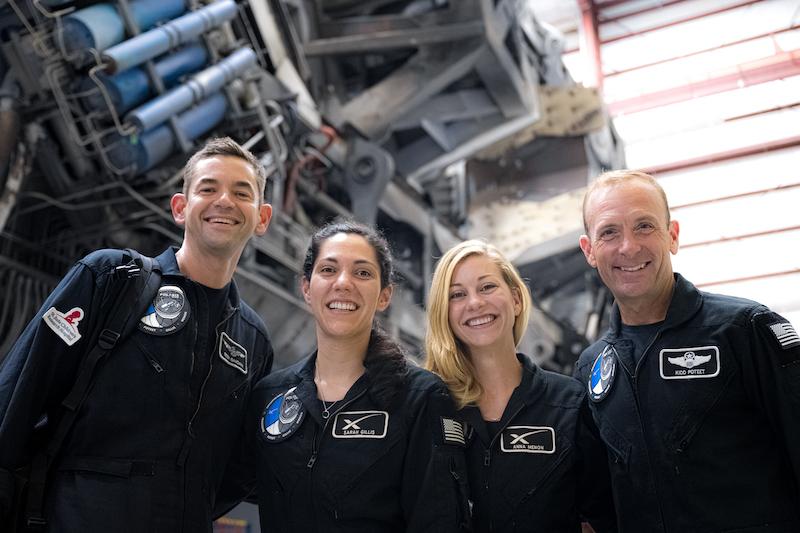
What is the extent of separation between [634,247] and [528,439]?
71cm

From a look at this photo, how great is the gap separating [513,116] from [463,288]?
295 inches

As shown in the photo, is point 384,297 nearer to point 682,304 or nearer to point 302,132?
point 682,304

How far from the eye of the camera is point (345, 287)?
2.47 meters

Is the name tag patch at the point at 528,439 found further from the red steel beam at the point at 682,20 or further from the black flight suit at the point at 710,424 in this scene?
the red steel beam at the point at 682,20

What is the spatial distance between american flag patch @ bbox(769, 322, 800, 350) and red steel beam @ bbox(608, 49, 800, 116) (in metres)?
22.8

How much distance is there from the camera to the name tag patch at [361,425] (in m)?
2.32

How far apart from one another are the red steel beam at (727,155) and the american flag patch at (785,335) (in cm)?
2068

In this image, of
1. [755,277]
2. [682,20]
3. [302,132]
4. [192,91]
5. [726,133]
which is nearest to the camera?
[192,91]

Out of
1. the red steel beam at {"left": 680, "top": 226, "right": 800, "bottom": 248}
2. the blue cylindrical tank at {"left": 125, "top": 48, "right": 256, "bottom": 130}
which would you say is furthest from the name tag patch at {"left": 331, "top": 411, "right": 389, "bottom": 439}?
the red steel beam at {"left": 680, "top": 226, "right": 800, "bottom": 248}

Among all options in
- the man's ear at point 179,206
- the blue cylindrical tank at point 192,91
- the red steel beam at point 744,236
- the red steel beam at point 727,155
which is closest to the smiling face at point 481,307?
the man's ear at point 179,206

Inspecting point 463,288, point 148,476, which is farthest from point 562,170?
point 148,476

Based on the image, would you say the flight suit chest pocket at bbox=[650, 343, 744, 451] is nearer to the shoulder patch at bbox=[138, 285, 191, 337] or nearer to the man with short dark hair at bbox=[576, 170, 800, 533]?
the man with short dark hair at bbox=[576, 170, 800, 533]

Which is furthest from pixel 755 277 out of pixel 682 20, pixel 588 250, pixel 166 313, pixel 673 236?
pixel 166 313

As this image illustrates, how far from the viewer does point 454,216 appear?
1077 centimetres
